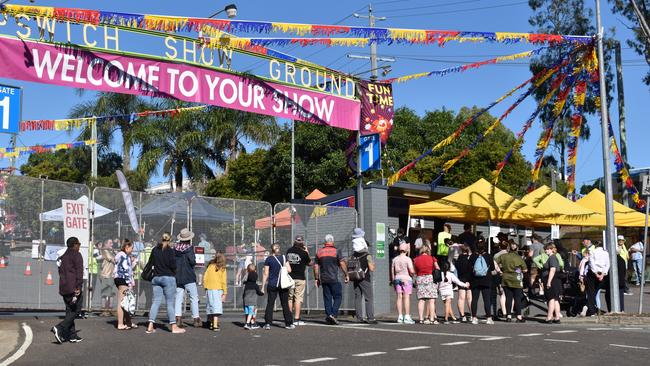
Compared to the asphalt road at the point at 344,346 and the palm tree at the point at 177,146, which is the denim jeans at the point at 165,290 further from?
the palm tree at the point at 177,146

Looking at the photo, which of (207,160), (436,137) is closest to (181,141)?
(207,160)

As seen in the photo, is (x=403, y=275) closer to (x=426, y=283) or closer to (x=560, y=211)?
(x=426, y=283)

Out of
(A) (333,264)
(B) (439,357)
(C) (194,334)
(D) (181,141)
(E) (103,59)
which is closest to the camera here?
(B) (439,357)

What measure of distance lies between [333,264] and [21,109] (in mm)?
6726

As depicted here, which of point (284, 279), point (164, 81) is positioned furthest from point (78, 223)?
point (284, 279)

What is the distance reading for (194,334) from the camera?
13.3 metres

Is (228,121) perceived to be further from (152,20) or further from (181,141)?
(152,20)

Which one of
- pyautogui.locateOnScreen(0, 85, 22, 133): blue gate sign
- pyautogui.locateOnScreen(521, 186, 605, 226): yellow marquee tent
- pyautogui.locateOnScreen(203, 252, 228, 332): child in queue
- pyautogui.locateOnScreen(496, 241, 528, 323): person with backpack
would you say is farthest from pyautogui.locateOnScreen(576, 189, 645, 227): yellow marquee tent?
pyautogui.locateOnScreen(0, 85, 22, 133): blue gate sign

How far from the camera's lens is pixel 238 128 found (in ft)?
137

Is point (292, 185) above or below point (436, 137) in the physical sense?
below

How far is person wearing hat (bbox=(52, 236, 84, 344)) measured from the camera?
11.7 metres

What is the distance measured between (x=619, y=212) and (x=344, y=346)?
1857 centimetres

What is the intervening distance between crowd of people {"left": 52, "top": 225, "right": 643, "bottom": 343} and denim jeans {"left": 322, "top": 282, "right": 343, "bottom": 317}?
2 centimetres

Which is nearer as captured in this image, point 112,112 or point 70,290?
point 70,290
